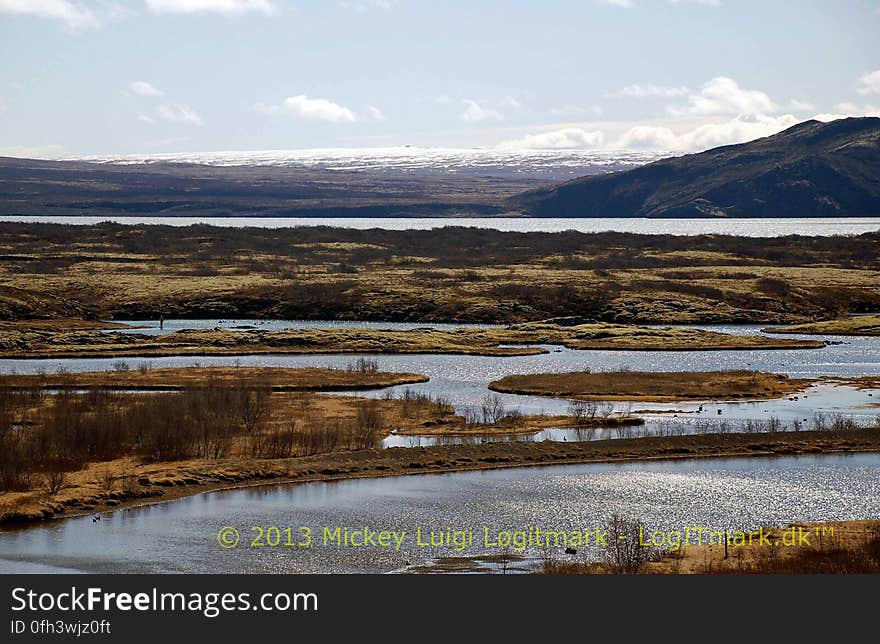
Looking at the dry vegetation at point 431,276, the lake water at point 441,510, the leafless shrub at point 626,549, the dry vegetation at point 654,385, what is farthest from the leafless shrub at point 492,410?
the dry vegetation at point 431,276

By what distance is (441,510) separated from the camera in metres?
34.9

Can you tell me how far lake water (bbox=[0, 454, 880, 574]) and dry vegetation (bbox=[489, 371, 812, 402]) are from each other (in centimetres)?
1580

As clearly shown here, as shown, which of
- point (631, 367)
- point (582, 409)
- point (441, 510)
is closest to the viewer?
point (441, 510)

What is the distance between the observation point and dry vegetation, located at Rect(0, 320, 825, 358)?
77.6 meters

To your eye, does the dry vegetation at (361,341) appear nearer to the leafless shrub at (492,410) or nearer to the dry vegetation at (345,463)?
the leafless shrub at (492,410)

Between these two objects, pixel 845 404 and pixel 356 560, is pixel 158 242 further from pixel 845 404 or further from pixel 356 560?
pixel 356 560

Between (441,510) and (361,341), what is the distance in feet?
154

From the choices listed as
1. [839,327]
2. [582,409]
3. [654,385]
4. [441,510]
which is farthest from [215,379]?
[839,327]

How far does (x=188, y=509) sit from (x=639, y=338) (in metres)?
54.0

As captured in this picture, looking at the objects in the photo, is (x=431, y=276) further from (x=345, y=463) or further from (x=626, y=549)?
(x=626, y=549)

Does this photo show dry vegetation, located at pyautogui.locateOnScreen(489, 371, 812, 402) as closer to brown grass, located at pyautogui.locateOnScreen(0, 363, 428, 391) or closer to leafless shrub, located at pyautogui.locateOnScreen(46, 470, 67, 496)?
brown grass, located at pyautogui.locateOnScreen(0, 363, 428, 391)

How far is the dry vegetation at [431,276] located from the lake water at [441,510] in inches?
2355

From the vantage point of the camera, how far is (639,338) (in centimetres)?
8438

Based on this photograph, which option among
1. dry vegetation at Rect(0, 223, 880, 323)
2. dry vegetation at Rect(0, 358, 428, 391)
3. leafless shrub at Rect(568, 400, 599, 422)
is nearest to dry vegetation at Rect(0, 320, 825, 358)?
dry vegetation at Rect(0, 358, 428, 391)
